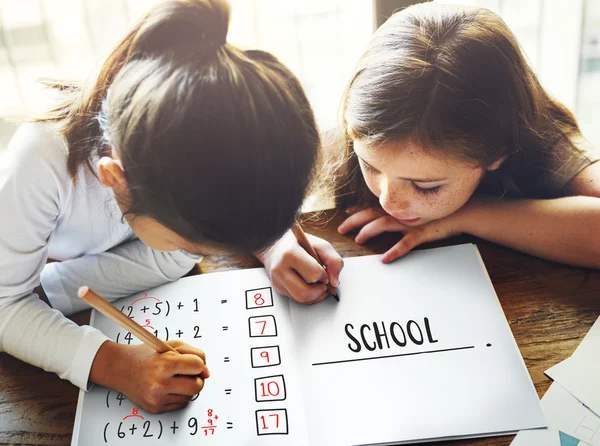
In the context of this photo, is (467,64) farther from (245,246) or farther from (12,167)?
(12,167)

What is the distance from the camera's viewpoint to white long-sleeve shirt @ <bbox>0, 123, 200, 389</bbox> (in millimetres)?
716

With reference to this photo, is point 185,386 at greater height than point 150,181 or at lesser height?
lesser

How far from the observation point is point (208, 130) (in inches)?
20.7

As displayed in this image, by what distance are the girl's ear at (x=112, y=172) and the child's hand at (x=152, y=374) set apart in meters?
0.20

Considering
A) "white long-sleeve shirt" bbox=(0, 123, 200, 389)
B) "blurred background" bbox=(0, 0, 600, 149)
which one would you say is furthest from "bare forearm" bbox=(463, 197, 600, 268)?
"white long-sleeve shirt" bbox=(0, 123, 200, 389)

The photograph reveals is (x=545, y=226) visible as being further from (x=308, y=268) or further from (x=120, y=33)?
(x=120, y=33)

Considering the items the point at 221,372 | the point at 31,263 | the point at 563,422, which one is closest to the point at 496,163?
the point at 563,422

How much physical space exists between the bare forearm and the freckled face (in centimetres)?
4

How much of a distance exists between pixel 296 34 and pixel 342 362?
2.12 ft

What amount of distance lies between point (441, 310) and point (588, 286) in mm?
187

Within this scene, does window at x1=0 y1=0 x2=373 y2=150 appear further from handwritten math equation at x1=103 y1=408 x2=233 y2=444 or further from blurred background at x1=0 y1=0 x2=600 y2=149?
handwritten math equation at x1=103 y1=408 x2=233 y2=444

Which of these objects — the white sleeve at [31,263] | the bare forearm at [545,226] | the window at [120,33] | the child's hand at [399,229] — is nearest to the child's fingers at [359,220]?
the child's hand at [399,229]

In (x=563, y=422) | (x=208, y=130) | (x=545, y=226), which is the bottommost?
(x=563, y=422)

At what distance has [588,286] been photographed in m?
0.79
